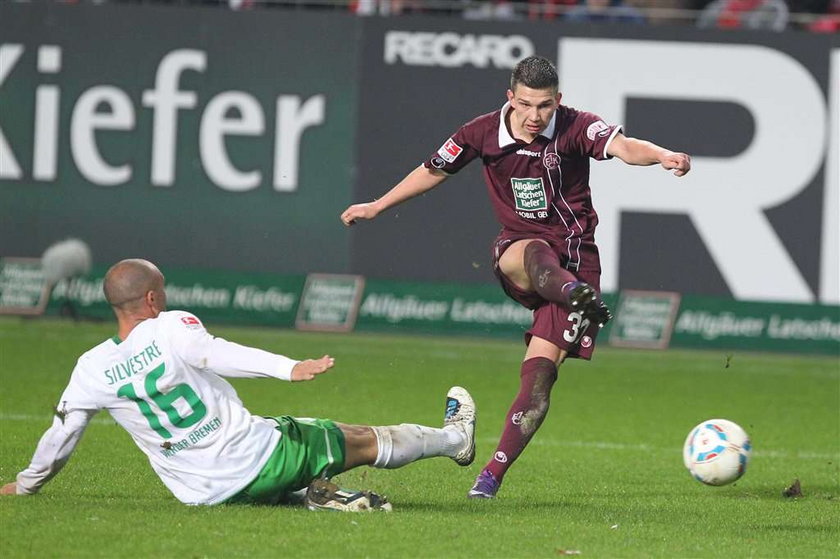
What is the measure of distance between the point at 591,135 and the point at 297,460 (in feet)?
7.57

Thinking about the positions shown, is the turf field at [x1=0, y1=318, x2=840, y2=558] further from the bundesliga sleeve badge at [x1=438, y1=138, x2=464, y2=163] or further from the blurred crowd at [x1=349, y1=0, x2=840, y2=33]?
the blurred crowd at [x1=349, y1=0, x2=840, y2=33]

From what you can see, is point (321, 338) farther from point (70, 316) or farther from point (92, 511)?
point (92, 511)

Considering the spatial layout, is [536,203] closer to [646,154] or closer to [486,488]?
[646,154]

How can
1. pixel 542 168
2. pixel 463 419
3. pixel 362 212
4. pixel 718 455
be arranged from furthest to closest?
pixel 362 212
pixel 542 168
pixel 463 419
pixel 718 455

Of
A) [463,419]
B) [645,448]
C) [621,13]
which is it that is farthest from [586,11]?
[463,419]

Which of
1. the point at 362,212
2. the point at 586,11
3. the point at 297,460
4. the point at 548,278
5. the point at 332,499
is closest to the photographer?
the point at 297,460

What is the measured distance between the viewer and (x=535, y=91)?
24.7 feet

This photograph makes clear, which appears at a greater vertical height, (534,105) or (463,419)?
(534,105)

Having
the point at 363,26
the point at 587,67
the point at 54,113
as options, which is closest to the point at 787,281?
the point at 587,67

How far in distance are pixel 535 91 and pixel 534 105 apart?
0.07 meters

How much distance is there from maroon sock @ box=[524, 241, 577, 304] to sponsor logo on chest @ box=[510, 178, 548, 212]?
0.22m

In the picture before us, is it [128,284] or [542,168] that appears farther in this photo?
[542,168]

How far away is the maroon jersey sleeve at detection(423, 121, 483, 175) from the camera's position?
8055mm

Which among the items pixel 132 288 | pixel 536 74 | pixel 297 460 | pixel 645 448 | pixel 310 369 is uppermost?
pixel 536 74
